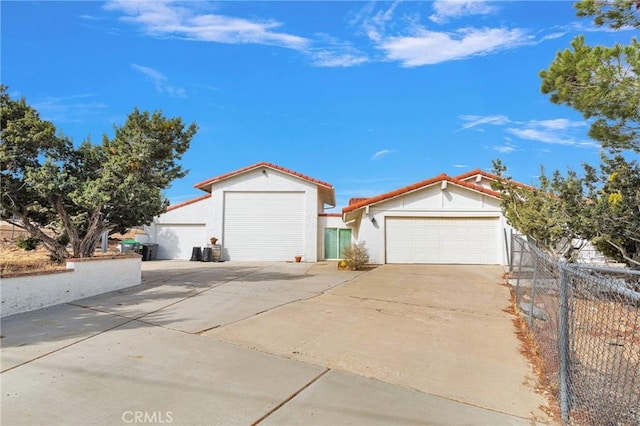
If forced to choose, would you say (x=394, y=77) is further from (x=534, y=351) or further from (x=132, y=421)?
(x=132, y=421)

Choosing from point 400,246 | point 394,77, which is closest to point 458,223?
point 400,246

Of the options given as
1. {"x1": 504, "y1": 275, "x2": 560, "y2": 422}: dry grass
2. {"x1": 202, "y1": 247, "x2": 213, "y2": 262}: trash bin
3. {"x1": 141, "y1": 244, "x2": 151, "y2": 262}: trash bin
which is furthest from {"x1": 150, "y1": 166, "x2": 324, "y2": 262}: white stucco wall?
{"x1": 504, "y1": 275, "x2": 560, "y2": 422}: dry grass

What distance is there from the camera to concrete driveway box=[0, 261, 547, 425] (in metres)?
3.14

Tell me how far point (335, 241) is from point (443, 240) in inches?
228

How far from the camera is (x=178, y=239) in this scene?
1981 cm

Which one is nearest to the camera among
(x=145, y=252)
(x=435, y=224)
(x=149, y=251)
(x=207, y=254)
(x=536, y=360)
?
(x=536, y=360)

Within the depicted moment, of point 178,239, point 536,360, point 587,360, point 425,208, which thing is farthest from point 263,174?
point 587,360

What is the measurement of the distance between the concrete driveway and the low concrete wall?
37 centimetres

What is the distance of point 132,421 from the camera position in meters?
2.94

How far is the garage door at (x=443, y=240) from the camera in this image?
15.6m

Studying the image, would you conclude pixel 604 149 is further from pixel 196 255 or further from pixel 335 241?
pixel 196 255

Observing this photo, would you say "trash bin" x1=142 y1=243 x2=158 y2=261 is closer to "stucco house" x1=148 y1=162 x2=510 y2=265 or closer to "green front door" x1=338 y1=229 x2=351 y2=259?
"stucco house" x1=148 y1=162 x2=510 y2=265

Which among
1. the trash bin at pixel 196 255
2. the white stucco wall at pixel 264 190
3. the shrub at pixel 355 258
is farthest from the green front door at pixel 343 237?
the trash bin at pixel 196 255

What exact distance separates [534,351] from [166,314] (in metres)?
5.80
